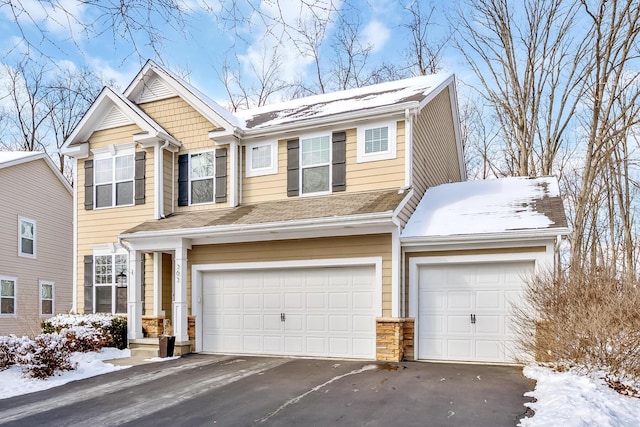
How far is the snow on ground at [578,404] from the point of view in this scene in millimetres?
5125

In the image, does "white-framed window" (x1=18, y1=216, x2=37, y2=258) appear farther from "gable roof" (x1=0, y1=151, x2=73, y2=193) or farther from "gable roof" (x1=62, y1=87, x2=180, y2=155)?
"gable roof" (x1=62, y1=87, x2=180, y2=155)

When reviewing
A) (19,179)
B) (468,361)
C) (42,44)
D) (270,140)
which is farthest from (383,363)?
(19,179)

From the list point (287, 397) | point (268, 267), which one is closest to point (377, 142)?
point (268, 267)

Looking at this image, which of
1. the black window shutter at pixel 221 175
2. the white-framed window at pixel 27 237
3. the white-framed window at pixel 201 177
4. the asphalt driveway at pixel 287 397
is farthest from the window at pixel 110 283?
the white-framed window at pixel 27 237

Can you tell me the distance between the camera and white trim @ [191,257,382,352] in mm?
9695

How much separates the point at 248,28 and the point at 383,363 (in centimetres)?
713

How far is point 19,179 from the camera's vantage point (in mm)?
17469

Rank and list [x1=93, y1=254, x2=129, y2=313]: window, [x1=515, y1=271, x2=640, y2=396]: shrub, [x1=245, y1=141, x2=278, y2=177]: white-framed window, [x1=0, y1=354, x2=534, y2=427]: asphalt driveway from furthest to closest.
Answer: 1. [x1=93, y1=254, x2=129, y2=313]: window
2. [x1=245, y1=141, x2=278, y2=177]: white-framed window
3. [x1=515, y1=271, x2=640, y2=396]: shrub
4. [x1=0, y1=354, x2=534, y2=427]: asphalt driveway

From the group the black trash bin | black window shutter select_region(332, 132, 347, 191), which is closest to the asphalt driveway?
the black trash bin

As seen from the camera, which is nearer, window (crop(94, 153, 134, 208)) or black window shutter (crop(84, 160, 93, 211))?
window (crop(94, 153, 134, 208))

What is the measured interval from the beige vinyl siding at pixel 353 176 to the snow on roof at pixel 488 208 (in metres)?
1.06

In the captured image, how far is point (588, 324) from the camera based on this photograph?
680cm

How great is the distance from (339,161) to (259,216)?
2342 mm

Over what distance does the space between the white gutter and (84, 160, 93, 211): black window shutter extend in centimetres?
252
